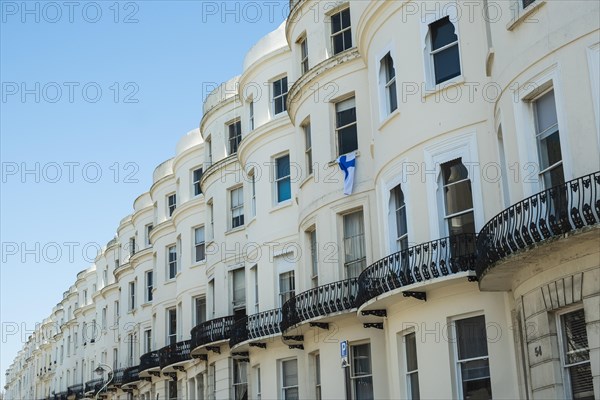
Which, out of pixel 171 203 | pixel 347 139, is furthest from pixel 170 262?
pixel 347 139

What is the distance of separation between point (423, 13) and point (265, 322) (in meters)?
11.5

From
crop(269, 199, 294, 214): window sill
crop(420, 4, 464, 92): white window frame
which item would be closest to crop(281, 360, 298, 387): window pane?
crop(269, 199, 294, 214): window sill

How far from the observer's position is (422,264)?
1883cm

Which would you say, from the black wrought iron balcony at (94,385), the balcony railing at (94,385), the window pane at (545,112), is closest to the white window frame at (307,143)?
the window pane at (545,112)

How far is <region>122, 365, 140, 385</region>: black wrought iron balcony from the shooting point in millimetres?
48303

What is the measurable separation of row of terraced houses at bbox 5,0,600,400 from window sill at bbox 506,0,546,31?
0.05 meters

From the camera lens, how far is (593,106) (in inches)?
575

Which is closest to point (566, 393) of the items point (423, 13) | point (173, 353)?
point (423, 13)

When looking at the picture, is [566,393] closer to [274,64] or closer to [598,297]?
[598,297]

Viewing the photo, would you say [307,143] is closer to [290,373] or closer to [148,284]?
[290,373]

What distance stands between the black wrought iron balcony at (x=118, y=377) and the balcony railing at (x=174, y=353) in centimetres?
1207

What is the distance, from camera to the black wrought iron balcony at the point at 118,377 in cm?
5178

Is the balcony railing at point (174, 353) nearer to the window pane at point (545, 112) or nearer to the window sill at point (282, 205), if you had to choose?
the window sill at point (282, 205)

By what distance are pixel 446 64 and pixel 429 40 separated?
707mm
